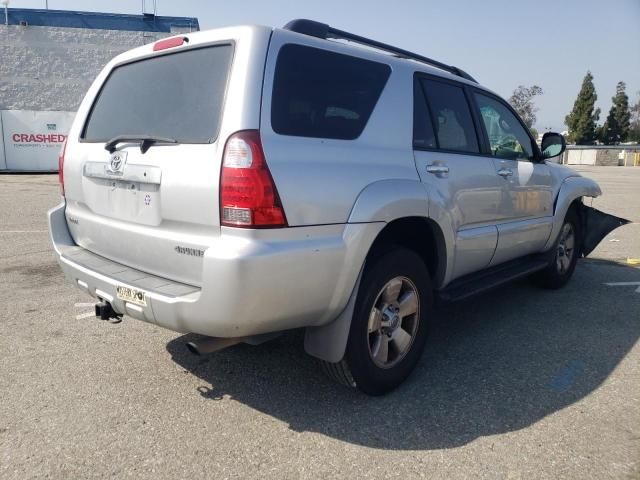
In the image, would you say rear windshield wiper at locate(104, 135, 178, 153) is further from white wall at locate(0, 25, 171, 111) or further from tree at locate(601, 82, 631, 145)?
tree at locate(601, 82, 631, 145)

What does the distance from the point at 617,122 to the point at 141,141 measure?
86.6 meters

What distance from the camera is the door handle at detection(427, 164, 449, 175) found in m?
3.22

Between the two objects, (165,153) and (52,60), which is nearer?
(165,153)

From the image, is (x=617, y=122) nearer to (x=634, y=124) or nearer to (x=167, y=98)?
(x=634, y=124)

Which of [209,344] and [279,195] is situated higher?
[279,195]

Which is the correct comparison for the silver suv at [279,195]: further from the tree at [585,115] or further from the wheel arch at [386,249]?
the tree at [585,115]

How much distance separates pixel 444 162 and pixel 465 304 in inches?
78.6

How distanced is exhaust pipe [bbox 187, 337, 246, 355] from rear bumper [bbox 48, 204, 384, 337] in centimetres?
14

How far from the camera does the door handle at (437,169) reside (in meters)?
3.22

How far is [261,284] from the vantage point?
2.28m

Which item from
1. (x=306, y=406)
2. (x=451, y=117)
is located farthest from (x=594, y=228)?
(x=306, y=406)

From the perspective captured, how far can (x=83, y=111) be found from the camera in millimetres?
3428

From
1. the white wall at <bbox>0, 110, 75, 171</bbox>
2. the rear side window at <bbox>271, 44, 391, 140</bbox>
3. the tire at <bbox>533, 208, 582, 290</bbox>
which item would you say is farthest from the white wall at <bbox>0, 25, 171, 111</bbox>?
the rear side window at <bbox>271, 44, 391, 140</bbox>

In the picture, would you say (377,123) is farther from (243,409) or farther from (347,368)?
(243,409)
